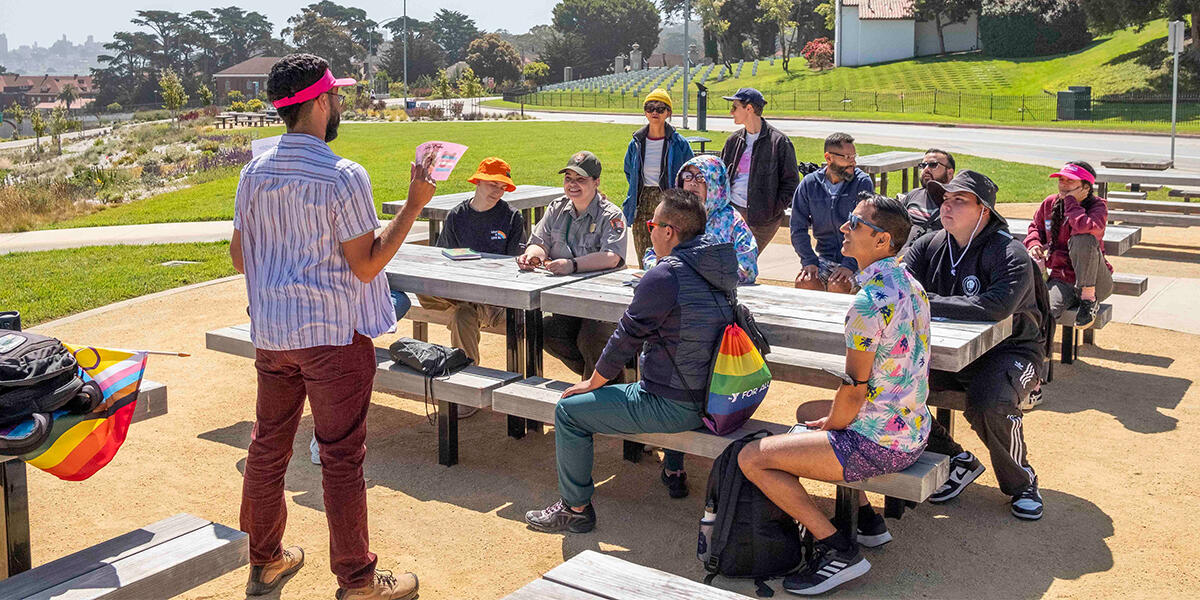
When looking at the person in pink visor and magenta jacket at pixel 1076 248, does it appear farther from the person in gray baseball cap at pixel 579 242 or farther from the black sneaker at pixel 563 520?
the black sneaker at pixel 563 520

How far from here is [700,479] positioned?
5688 millimetres

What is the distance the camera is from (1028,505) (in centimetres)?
507

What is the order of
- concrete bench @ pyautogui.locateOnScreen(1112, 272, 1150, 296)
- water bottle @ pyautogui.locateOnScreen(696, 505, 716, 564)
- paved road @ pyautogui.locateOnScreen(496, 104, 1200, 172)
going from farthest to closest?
1. paved road @ pyautogui.locateOnScreen(496, 104, 1200, 172)
2. concrete bench @ pyautogui.locateOnScreen(1112, 272, 1150, 296)
3. water bottle @ pyautogui.locateOnScreen(696, 505, 716, 564)

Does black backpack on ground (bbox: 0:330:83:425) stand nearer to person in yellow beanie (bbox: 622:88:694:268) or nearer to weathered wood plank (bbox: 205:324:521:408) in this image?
weathered wood plank (bbox: 205:324:521:408)

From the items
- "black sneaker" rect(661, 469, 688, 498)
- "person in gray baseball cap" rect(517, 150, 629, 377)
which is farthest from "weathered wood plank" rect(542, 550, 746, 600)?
"person in gray baseball cap" rect(517, 150, 629, 377)

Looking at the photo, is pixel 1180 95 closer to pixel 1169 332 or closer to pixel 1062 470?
pixel 1169 332

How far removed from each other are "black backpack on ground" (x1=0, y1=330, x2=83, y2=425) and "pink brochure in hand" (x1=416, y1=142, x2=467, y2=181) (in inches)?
51.1

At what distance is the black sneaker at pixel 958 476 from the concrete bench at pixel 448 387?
2154mm

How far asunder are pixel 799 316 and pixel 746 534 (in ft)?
4.03

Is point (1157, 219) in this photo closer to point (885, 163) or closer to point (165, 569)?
point (885, 163)

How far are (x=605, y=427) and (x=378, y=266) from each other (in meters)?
1.43

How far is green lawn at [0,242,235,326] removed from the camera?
9641 mm

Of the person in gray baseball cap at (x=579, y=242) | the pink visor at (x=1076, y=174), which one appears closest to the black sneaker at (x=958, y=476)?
the person in gray baseball cap at (x=579, y=242)

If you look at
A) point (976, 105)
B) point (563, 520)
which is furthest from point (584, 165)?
point (976, 105)
